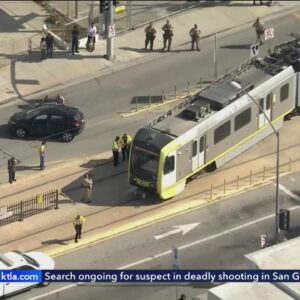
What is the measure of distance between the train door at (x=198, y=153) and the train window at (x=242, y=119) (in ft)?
8.05

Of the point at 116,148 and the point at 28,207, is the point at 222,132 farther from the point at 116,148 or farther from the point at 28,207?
the point at 28,207

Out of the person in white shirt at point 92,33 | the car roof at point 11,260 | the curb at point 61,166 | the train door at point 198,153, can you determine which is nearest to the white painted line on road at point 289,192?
the train door at point 198,153

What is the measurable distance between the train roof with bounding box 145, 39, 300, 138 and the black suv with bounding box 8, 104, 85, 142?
5.58 meters

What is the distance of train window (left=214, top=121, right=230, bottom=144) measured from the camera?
5141 centimetres

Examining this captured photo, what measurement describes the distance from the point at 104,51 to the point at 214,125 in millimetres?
14938

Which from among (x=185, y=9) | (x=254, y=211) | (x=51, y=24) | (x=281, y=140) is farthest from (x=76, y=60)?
(x=254, y=211)

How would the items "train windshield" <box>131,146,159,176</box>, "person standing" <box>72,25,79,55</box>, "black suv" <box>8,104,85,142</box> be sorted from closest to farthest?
"train windshield" <box>131,146,159,176</box> < "black suv" <box>8,104,85,142</box> < "person standing" <box>72,25,79,55</box>

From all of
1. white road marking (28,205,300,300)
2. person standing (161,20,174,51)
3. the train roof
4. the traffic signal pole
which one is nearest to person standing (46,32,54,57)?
the traffic signal pole

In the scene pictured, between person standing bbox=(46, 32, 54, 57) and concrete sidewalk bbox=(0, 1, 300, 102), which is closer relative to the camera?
concrete sidewalk bbox=(0, 1, 300, 102)

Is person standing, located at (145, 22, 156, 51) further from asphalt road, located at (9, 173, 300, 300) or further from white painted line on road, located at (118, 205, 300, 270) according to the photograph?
white painted line on road, located at (118, 205, 300, 270)

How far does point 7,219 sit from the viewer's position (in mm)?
48625

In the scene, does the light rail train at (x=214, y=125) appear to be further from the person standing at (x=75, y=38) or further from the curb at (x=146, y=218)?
the person standing at (x=75, y=38)

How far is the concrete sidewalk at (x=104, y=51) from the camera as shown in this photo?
6109 centimetres

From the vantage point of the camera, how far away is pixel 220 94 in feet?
171
